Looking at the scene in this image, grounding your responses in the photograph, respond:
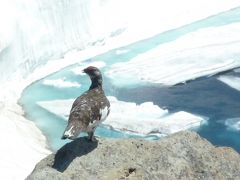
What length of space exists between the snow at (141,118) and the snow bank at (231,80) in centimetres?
165

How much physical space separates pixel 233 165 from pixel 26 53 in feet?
35.7

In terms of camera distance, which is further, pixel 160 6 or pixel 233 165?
pixel 160 6

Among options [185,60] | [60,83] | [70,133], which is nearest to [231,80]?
[185,60]

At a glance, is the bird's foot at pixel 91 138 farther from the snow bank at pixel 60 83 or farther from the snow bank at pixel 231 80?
the snow bank at pixel 60 83

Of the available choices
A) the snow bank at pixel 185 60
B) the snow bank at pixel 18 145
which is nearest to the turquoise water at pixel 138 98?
the snow bank at pixel 18 145

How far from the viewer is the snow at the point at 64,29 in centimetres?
1409

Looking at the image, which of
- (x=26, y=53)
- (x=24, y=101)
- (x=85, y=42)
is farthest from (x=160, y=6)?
(x=24, y=101)

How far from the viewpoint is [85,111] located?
4.51m

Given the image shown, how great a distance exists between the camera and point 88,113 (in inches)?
177

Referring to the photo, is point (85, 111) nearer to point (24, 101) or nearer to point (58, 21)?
point (24, 101)

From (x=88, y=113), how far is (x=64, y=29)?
12.0 metres

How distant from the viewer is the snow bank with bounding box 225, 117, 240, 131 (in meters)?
11.3

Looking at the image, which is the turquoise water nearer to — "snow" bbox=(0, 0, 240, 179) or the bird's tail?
"snow" bbox=(0, 0, 240, 179)

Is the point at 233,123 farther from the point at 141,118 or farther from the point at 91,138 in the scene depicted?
the point at 91,138
